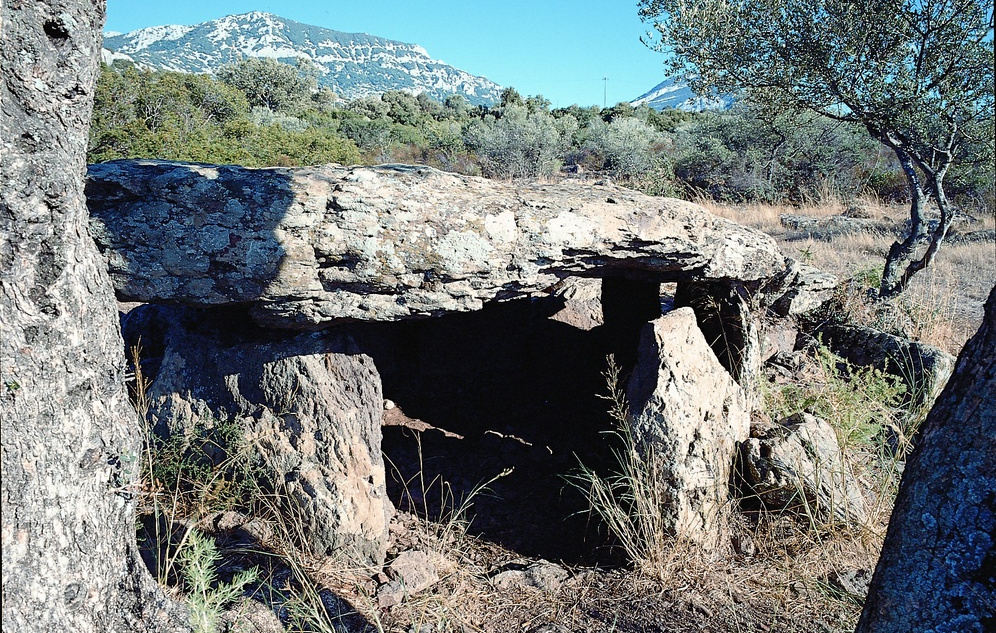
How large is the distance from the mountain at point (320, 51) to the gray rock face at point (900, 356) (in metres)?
81.4

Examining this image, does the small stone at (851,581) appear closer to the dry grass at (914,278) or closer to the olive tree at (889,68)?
the dry grass at (914,278)

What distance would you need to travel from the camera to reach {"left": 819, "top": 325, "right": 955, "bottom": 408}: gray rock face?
15.5ft

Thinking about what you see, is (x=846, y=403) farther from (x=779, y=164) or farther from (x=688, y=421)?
(x=779, y=164)

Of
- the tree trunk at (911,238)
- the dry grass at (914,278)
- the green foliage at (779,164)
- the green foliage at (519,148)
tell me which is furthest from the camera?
the green foliage at (519,148)

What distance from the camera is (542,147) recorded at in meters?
16.4

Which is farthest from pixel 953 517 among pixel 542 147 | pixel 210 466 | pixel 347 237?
pixel 542 147

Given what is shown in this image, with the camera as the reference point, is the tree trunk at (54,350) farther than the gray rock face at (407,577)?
No

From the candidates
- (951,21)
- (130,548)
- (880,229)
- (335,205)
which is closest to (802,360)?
(951,21)

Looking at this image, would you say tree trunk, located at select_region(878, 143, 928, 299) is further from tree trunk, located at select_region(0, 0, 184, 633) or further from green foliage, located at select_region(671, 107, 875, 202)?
green foliage, located at select_region(671, 107, 875, 202)

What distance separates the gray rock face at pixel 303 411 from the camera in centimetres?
326

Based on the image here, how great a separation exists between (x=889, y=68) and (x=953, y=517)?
6.00m

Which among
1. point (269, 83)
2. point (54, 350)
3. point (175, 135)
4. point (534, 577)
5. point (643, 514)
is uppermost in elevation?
point (269, 83)

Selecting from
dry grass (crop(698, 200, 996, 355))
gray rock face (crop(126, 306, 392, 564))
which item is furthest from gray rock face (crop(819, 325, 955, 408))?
gray rock face (crop(126, 306, 392, 564))

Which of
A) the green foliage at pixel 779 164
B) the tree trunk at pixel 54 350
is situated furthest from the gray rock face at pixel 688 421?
the green foliage at pixel 779 164
